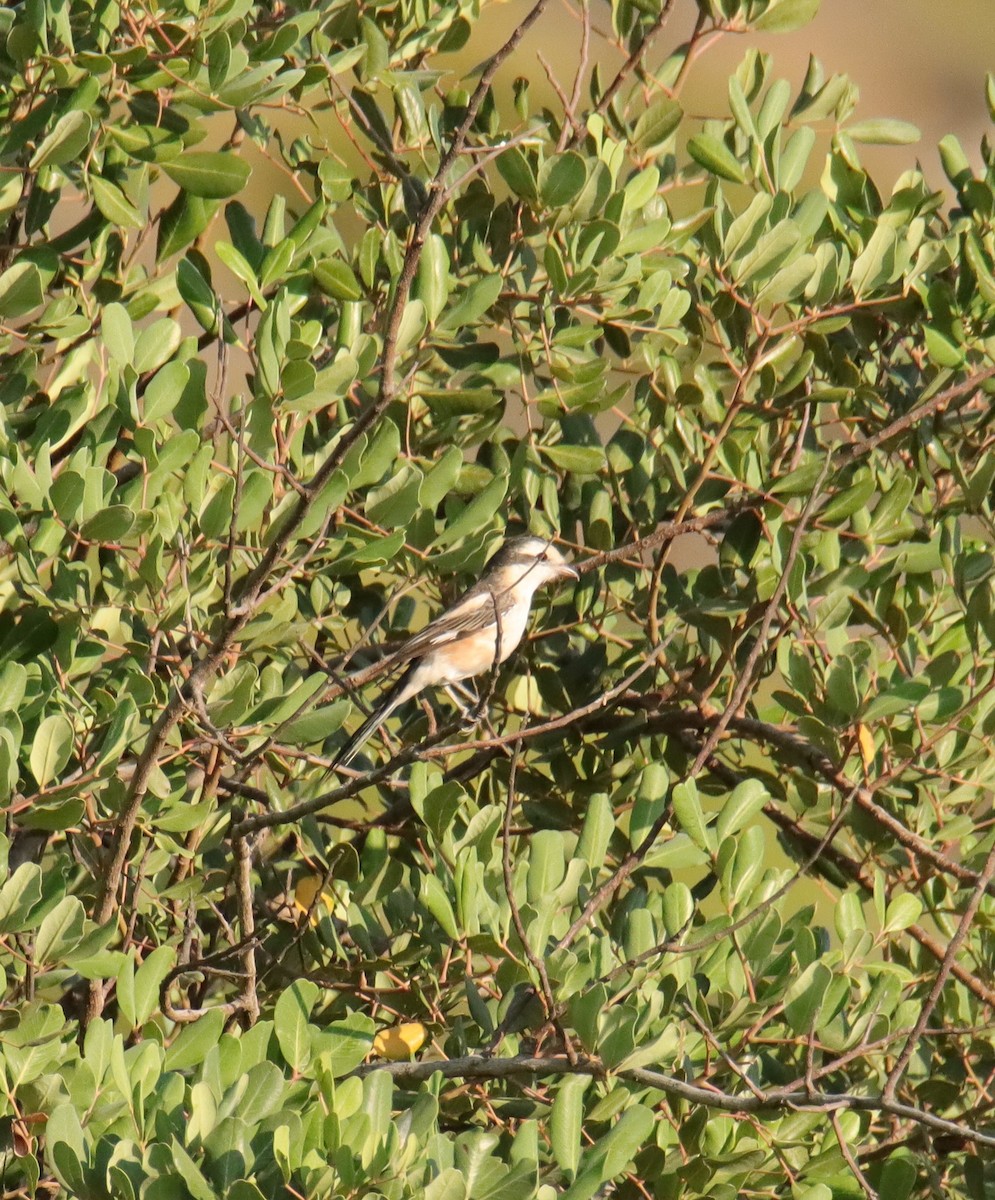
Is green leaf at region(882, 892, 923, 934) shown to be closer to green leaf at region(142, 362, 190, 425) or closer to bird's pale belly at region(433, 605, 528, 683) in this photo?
bird's pale belly at region(433, 605, 528, 683)

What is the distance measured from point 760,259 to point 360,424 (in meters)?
1.46

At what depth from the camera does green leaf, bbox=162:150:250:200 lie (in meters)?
3.71

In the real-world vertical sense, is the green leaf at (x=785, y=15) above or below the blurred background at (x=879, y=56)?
above

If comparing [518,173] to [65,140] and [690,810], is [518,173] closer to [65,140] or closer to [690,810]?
[65,140]

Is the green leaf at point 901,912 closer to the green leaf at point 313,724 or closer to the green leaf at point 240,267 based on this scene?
the green leaf at point 313,724

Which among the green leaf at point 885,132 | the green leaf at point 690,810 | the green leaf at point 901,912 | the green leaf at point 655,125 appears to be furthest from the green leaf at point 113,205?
the green leaf at point 901,912

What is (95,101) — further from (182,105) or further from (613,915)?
(613,915)

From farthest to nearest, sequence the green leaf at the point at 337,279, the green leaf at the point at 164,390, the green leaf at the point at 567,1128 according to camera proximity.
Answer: the green leaf at the point at 337,279, the green leaf at the point at 164,390, the green leaf at the point at 567,1128

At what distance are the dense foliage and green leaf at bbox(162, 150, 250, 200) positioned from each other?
11mm

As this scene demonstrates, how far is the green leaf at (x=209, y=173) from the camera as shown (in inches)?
146

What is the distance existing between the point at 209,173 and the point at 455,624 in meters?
1.69

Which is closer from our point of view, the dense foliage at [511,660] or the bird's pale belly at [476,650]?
the dense foliage at [511,660]

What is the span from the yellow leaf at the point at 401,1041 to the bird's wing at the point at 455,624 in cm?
104

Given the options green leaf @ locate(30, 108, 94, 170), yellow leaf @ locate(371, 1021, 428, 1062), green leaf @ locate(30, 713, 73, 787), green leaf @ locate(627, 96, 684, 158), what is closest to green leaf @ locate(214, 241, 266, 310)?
green leaf @ locate(30, 108, 94, 170)
